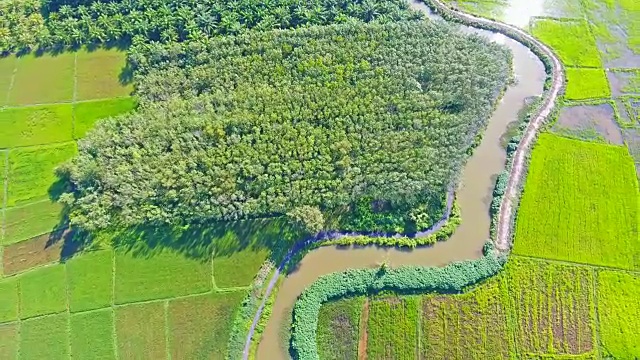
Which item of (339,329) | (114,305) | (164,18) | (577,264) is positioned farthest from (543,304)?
(164,18)

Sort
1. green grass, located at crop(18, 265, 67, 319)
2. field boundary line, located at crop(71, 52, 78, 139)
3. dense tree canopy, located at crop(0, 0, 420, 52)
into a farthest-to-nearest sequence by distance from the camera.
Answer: dense tree canopy, located at crop(0, 0, 420, 52), field boundary line, located at crop(71, 52, 78, 139), green grass, located at crop(18, 265, 67, 319)

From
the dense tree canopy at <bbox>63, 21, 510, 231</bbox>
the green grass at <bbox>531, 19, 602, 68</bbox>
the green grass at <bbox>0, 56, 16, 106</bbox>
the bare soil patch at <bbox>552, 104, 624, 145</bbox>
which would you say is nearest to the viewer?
the dense tree canopy at <bbox>63, 21, 510, 231</bbox>

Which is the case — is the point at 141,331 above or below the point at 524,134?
below

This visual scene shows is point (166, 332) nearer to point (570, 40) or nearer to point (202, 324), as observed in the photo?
point (202, 324)

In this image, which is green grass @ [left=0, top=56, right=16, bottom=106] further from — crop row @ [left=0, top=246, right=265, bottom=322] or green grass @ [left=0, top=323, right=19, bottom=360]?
green grass @ [left=0, top=323, right=19, bottom=360]

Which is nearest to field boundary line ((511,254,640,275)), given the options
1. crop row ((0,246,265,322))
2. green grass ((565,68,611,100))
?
green grass ((565,68,611,100))

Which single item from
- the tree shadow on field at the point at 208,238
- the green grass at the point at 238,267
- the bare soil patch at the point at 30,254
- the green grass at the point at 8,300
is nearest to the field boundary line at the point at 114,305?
the tree shadow on field at the point at 208,238

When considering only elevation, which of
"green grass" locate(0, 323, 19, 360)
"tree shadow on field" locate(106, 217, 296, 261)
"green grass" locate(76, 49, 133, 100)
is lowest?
"green grass" locate(0, 323, 19, 360)
